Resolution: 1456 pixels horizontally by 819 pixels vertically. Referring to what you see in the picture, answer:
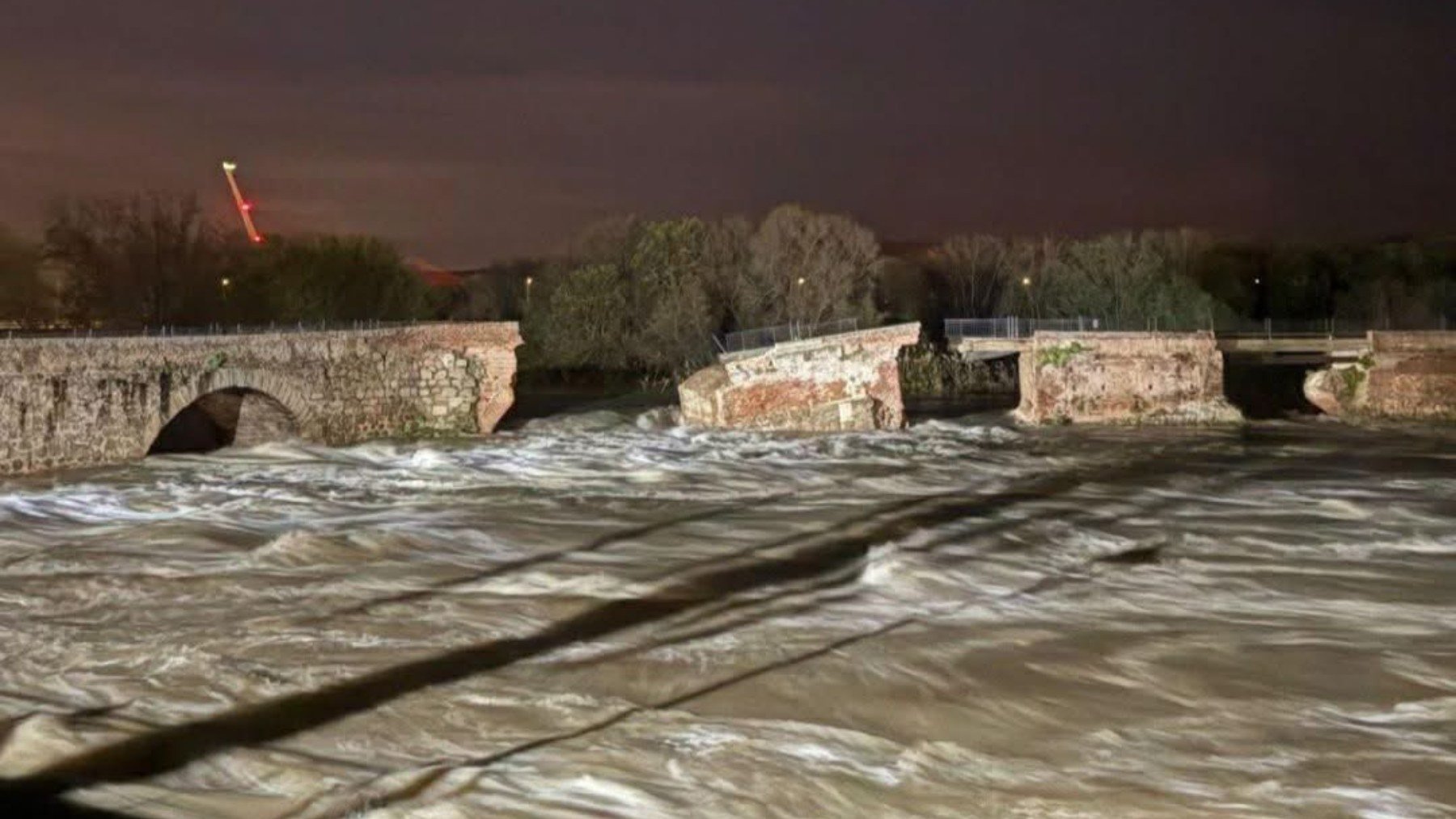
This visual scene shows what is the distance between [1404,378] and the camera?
3512 centimetres

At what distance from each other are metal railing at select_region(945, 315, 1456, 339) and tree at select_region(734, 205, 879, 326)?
6.46 metres

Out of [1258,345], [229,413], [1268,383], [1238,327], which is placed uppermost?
[1238,327]

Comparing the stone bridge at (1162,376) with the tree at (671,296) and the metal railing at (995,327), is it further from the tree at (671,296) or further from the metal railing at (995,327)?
the tree at (671,296)

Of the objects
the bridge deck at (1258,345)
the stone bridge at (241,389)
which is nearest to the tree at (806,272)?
the bridge deck at (1258,345)

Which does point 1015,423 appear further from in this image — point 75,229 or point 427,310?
point 427,310

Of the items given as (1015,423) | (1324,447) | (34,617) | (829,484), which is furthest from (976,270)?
(34,617)

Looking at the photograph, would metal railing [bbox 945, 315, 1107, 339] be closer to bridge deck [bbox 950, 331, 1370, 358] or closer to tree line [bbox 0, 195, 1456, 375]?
bridge deck [bbox 950, 331, 1370, 358]

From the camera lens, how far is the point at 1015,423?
34.1 metres

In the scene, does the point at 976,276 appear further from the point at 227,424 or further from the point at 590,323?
the point at 227,424

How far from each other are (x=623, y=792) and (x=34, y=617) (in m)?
7.10

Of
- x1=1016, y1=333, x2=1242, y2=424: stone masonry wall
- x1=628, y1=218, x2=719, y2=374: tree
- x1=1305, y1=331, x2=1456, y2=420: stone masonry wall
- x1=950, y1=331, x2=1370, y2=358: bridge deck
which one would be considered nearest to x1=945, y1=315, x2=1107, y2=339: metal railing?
x1=950, y1=331, x2=1370, y2=358: bridge deck

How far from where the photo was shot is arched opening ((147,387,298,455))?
27.8 meters

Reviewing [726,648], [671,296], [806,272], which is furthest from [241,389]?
[806,272]

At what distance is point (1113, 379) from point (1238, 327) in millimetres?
25289
